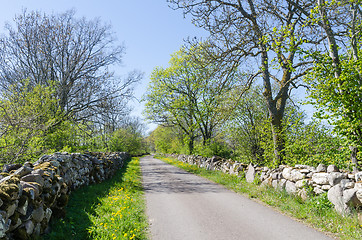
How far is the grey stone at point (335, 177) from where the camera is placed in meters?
5.26

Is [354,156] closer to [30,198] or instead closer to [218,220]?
[218,220]

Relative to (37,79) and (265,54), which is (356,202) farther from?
(37,79)

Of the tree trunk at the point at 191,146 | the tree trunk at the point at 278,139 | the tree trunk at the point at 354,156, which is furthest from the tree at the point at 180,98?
the tree trunk at the point at 354,156

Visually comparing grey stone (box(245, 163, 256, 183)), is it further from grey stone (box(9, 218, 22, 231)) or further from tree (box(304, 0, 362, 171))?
grey stone (box(9, 218, 22, 231))

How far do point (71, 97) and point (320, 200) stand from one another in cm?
1467

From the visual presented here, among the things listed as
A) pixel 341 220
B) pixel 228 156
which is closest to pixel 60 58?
pixel 228 156

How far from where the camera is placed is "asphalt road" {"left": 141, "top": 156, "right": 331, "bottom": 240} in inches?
174

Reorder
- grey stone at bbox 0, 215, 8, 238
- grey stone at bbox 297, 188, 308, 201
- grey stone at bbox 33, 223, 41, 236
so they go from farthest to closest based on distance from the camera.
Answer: grey stone at bbox 297, 188, 308, 201, grey stone at bbox 33, 223, 41, 236, grey stone at bbox 0, 215, 8, 238

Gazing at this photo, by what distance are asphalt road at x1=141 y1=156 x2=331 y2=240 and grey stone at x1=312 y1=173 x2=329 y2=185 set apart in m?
1.38

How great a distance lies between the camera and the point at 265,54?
37.2ft

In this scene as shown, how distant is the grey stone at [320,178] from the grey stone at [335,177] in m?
0.15

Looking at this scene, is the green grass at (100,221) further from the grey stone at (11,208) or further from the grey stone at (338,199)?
the grey stone at (338,199)

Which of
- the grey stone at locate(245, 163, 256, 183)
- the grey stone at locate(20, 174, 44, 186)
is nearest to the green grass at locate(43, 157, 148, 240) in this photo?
the grey stone at locate(20, 174, 44, 186)

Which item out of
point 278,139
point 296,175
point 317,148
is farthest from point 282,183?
point 278,139
